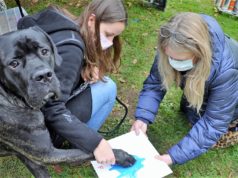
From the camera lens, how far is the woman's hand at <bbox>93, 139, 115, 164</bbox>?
2551 mm

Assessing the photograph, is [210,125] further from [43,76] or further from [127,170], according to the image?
[43,76]

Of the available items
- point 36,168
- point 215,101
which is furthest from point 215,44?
point 36,168

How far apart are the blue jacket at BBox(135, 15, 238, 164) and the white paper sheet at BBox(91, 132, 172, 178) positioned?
0.44 feet

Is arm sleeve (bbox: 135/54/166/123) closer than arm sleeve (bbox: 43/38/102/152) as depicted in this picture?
No

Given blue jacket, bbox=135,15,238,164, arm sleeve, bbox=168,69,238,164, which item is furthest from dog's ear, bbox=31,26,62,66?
arm sleeve, bbox=168,69,238,164

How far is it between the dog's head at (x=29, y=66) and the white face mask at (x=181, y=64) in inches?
33.8

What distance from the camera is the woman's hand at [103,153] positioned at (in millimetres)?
2551

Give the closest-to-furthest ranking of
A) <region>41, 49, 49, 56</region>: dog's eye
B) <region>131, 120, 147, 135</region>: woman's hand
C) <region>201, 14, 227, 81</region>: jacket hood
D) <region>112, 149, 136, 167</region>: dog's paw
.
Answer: <region>41, 49, 49, 56</region>: dog's eye < <region>201, 14, 227, 81</region>: jacket hood < <region>112, 149, 136, 167</region>: dog's paw < <region>131, 120, 147, 135</region>: woman's hand

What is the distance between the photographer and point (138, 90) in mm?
4074

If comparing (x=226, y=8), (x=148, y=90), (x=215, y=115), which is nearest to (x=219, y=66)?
(x=215, y=115)

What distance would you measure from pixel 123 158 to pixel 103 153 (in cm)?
25

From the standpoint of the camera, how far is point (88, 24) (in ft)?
8.91

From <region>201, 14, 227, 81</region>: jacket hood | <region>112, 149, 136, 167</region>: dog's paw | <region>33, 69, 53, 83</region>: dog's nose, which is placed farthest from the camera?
<region>112, 149, 136, 167</region>: dog's paw

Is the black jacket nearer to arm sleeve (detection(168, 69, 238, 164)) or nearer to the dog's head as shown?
the dog's head
